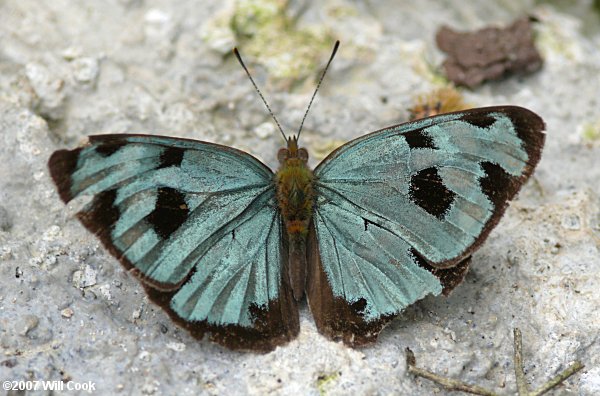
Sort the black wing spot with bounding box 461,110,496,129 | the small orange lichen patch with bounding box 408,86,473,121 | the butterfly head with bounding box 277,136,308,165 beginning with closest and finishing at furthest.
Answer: the black wing spot with bounding box 461,110,496,129
the butterfly head with bounding box 277,136,308,165
the small orange lichen patch with bounding box 408,86,473,121

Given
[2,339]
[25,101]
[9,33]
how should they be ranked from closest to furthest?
1. [2,339]
2. [25,101]
3. [9,33]

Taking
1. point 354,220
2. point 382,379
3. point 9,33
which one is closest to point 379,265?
point 354,220

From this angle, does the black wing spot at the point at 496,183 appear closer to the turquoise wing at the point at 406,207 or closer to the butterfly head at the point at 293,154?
the turquoise wing at the point at 406,207

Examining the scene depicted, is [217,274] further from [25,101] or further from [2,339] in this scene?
[25,101]

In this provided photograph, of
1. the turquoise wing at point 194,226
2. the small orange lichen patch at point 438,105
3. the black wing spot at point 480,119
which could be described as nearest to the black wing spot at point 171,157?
the turquoise wing at point 194,226
